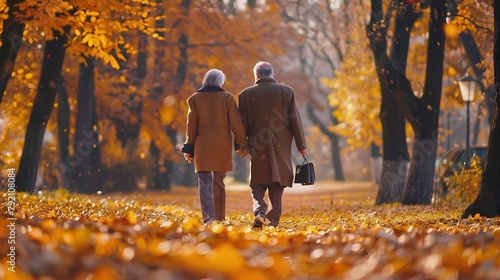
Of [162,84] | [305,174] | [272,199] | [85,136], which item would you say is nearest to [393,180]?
[305,174]

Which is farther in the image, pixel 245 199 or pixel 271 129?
pixel 245 199

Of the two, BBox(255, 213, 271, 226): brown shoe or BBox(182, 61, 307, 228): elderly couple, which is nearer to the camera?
BBox(255, 213, 271, 226): brown shoe

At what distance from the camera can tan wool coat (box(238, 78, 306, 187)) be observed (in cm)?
1210

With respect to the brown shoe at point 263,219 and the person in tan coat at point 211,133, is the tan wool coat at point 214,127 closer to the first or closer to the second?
the person in tan coat at point 211,133

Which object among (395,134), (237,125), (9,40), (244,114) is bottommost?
(237,125)

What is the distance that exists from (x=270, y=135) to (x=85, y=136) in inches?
655

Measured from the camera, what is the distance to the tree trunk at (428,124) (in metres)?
18.8

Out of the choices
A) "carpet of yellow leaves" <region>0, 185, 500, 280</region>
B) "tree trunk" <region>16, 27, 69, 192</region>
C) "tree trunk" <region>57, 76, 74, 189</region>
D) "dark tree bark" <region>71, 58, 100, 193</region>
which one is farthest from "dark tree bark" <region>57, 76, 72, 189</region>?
"carpet of yellow leaves" <region>0, 185, 500, 280</region>

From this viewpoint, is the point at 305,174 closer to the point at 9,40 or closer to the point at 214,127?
the point at 214,127

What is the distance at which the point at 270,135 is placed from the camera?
12.2 m

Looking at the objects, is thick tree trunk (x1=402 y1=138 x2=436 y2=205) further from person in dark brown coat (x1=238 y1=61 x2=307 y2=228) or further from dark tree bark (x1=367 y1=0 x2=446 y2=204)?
person in dark brown coat (x1=238 y1=61 x2=307 y2=228)

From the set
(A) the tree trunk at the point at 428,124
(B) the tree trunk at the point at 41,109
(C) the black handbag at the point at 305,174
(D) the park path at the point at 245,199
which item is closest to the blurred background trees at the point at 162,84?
(B) the tree trunk at the point at 41,109

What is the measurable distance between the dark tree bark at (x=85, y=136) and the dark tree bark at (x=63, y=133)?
0.25 meters

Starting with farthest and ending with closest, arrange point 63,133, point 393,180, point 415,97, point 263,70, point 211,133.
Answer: point 63,133 → point 393,180 → point 415,97 → point 263,70 → point 211,133
